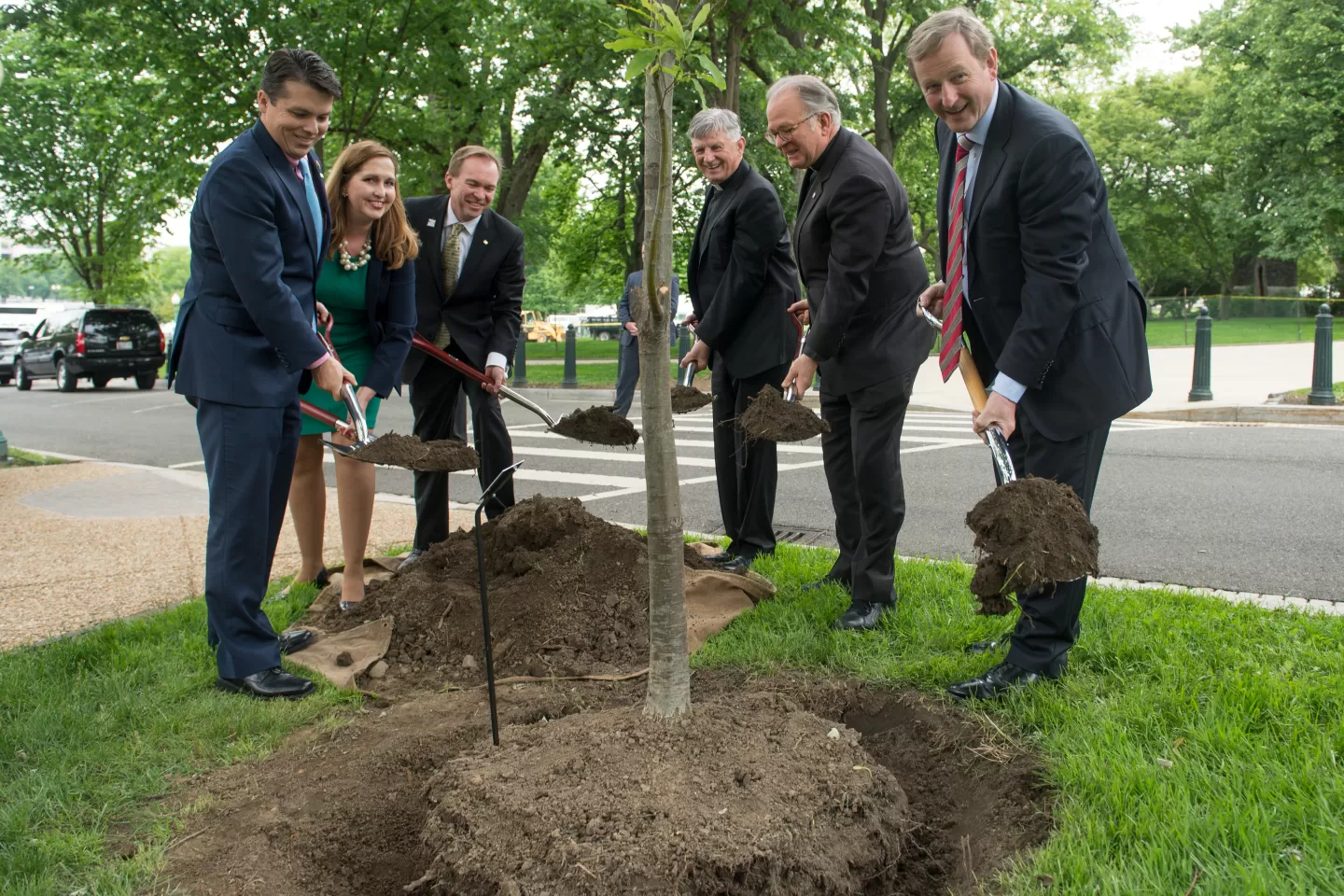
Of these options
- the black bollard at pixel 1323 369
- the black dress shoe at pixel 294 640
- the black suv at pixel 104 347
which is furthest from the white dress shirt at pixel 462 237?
the black suv at pixel 104 347

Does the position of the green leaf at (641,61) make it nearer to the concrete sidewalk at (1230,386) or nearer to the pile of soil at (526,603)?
the pile of soil at (526,603)

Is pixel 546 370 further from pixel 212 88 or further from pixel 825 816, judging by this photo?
pixel 825 816

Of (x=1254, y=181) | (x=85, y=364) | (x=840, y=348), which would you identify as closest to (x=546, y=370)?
(x=85, y=364)

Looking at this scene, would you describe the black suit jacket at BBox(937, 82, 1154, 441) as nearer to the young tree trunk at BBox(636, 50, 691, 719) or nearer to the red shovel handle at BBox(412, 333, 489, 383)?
the young tree trunk at BBox(636, 50, 691, 719)

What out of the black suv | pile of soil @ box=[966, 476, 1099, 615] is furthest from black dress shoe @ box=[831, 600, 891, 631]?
the black suv

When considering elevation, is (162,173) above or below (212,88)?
below

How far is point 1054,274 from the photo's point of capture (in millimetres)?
3002

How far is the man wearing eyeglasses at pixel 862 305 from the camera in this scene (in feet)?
13.0

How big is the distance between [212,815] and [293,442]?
59.6 inches

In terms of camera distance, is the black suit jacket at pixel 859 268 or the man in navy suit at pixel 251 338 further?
the black suit jacket at pixel 859 268

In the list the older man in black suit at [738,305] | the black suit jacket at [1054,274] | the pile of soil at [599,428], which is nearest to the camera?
the black suit jacket at [1054,274]

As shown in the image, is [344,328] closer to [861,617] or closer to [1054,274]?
[861,617]

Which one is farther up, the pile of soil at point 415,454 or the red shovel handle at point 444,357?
the red shovel handle at point 444,357

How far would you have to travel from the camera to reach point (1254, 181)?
3938 centimetres
